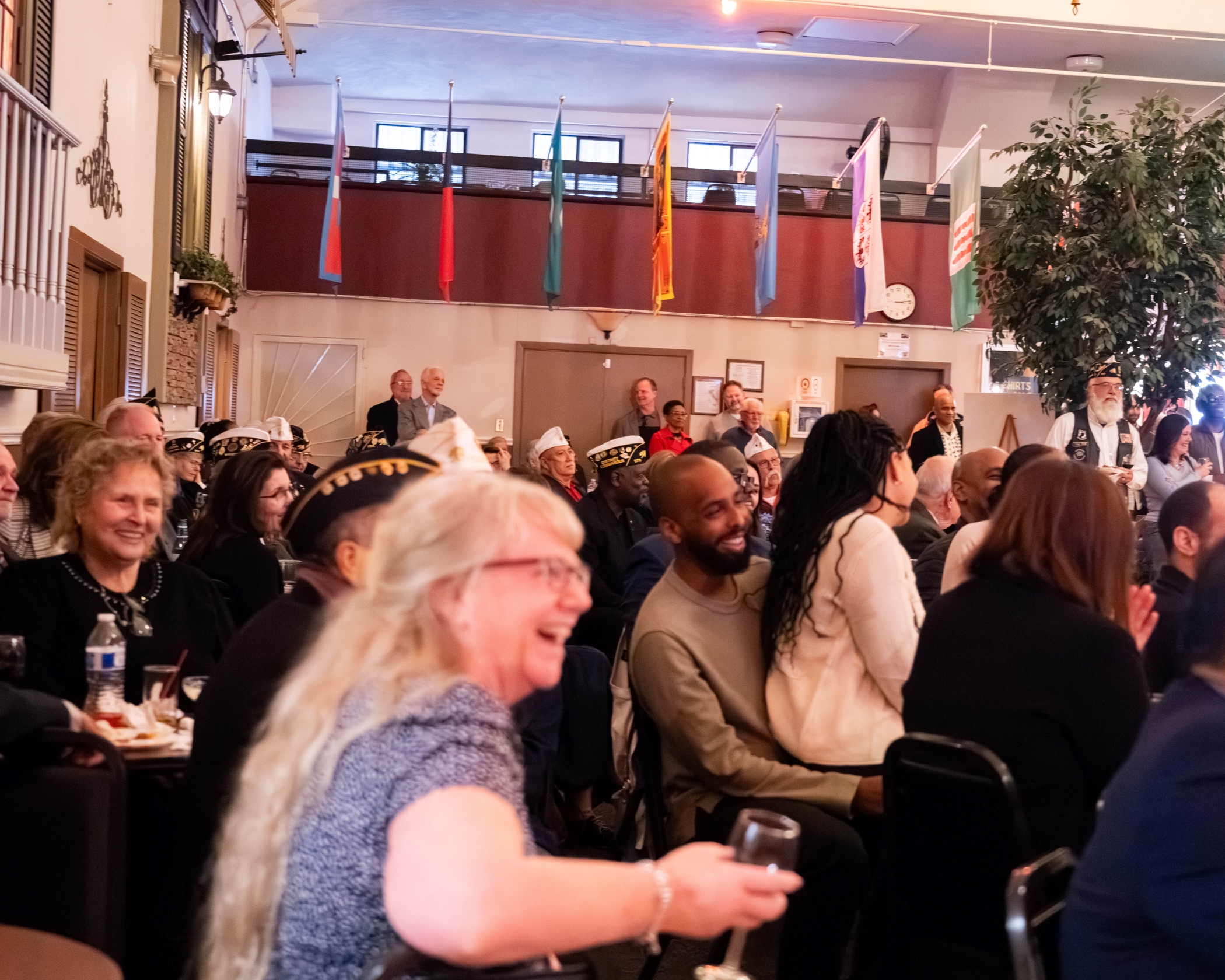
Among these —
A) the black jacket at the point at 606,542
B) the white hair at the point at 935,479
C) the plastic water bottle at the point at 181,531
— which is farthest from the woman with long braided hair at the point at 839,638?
the plastic water bottle at the point at 181,531

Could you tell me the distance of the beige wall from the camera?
12.9 metres

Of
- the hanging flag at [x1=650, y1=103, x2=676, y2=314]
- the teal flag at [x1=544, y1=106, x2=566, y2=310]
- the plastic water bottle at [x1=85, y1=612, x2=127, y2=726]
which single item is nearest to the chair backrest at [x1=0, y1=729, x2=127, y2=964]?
the plastic water bottle at [x1=85, y1=612, x2=127, y2=726]

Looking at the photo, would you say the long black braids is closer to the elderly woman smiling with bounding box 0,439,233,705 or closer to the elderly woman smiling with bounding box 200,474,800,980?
the elderly woman smiling with bounding box 0,439,233,705

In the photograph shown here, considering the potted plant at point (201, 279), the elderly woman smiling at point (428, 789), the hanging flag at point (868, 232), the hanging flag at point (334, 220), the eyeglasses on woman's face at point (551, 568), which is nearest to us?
the elderly woman smiling at point (428, 789)

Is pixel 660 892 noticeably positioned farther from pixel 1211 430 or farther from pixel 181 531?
pixel 1211 430

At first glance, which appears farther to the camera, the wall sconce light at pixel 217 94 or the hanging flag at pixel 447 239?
the hanging flag at pixel 447 239

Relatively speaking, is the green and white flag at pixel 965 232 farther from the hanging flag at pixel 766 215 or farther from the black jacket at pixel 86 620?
the black jacket at pixel 86 620

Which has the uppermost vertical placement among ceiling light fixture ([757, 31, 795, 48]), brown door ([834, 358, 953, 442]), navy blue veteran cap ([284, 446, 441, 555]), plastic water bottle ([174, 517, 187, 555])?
ceiling light fixture ([757, 31, 795, 48])

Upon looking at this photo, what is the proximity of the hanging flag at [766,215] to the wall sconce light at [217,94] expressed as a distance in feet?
15.1

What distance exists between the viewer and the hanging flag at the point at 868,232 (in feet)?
36.0

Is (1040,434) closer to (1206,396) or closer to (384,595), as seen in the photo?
(1206,396)

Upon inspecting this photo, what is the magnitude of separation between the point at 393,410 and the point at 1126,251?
263 inches

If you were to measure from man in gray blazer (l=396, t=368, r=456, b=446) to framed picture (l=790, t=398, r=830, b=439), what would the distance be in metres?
3.56

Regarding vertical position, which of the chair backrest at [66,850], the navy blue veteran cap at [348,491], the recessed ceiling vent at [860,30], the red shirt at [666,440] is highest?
the recessed ceiling vent at [860,30]
